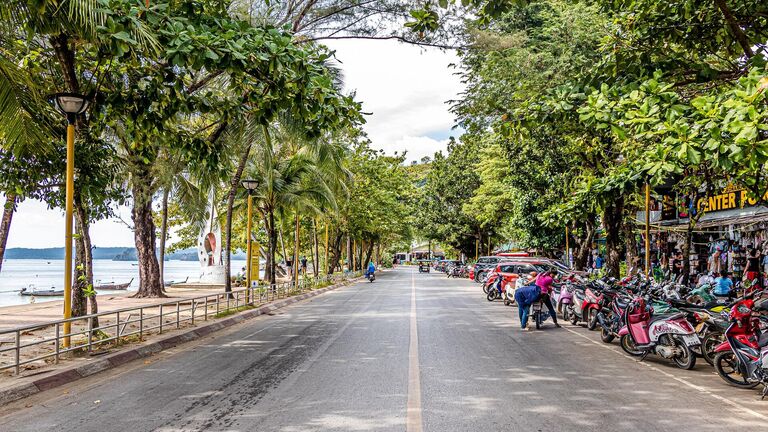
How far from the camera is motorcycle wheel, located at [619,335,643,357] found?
10078 mm

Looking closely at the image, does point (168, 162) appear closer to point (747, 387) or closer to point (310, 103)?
point (310, 103)

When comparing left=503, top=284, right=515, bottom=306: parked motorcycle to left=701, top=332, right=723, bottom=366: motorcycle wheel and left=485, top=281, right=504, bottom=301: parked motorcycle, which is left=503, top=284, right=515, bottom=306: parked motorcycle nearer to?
left=485, top=281, right=504, bottom=301: parked motorcycle

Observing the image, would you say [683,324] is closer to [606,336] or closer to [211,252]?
[606,336]

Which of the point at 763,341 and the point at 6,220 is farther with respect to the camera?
the point at 6,220

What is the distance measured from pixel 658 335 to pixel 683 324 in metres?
0.45

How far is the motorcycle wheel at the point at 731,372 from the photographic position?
7.59m

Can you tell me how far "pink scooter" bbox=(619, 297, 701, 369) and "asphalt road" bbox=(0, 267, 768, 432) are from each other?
257 millimetres

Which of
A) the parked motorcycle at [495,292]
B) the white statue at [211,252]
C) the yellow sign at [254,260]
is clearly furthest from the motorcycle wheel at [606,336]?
the white statue at [211,252]

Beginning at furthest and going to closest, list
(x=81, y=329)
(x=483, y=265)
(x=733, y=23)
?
(x=483, y=265) < (x=81, y=329) < (x=733, y=23)

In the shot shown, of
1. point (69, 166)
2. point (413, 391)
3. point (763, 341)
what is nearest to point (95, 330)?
point (69, 166)

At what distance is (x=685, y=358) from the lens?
353 inches

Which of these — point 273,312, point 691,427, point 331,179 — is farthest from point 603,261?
point 691,427

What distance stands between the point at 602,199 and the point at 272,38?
8.72 meters

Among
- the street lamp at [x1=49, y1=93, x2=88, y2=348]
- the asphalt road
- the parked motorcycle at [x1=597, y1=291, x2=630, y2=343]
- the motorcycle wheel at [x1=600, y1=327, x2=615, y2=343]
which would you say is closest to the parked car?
the parked motorcycle at [x1=597, y1=291, x2=630, y2=343]
